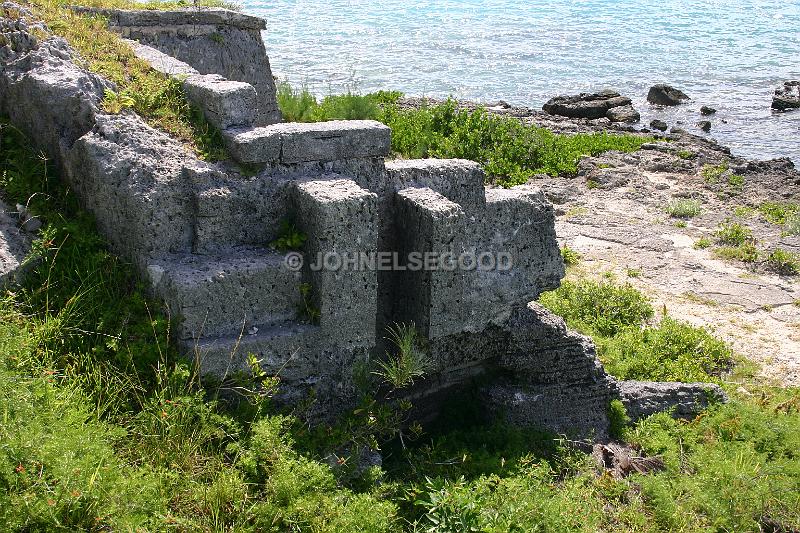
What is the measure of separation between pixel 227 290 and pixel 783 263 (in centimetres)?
914

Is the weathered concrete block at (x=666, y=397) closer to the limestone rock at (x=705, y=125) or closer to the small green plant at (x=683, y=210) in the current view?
the small green plant at (x=683, y=210)

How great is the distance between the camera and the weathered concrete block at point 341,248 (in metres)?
4.82

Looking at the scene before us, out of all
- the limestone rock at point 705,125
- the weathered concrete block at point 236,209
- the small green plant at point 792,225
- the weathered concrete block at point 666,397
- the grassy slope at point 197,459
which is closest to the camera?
the grassy slope at point 197,459

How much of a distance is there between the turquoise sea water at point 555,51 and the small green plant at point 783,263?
8.02 metres

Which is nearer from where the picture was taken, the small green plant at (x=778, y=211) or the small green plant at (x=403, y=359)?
the small green plant at (x=403, y=359)

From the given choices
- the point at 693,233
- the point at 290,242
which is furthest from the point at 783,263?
the point at 290,242

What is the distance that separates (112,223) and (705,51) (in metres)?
33.6

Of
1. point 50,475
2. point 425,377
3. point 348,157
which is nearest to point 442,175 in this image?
point 348,157

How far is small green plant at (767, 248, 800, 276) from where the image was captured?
11.3m

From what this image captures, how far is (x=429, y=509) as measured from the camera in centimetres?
457

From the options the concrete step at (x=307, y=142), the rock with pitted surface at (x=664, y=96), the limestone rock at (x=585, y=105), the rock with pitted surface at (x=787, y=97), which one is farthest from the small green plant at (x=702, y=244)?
the rock with pitted surface at (x=787, y=97)

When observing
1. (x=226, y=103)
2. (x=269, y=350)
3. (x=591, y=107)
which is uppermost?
(x=226, y=103)

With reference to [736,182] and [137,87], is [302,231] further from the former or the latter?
[736,182]

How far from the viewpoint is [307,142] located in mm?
5203
